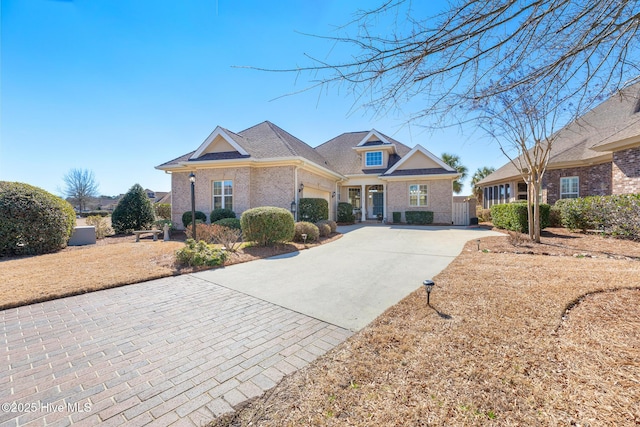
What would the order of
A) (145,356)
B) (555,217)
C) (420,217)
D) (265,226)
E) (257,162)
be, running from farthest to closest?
(420,217) → (257,162) → (555,217) → (265,226) → (145,356)

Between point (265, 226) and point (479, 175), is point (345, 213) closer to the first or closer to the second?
point (265, 226)

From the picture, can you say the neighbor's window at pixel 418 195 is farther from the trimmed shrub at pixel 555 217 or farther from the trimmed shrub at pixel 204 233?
the trimmed shrub at pixel 204 233

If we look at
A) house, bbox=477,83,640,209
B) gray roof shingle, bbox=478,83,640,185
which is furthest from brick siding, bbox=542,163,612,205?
gray roof shingle, bbox=478,83,640,185

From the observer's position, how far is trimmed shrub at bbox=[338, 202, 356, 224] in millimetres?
19266

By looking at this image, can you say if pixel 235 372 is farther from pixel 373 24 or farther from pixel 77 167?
pixel 77 167

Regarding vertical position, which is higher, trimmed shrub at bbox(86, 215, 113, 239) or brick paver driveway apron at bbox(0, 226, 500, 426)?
trimmed shrub at bbox(86, 215, 113, 239)

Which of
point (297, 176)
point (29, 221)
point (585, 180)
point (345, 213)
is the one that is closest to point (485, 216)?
point (585, 180)

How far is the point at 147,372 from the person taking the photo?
106 inches

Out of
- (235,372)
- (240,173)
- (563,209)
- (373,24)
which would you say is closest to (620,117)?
(563,209)

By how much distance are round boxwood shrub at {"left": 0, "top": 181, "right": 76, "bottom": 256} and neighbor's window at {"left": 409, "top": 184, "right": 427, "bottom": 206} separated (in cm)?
1893

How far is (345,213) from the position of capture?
1928 cm

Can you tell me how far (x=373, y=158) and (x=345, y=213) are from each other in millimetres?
5463

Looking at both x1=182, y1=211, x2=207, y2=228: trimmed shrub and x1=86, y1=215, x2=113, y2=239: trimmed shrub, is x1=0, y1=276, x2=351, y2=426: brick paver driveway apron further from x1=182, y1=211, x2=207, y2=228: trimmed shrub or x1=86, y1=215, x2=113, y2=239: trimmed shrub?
x1=86, y1=215, x2=113, y2=239: trimmed shrub

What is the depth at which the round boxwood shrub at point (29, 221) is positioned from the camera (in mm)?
8484
